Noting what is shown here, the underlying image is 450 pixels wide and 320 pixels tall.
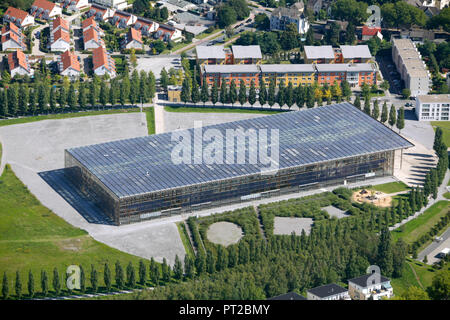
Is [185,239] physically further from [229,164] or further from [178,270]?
[229,164]

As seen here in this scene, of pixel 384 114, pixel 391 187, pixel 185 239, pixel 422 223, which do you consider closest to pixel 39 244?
pixel 185 239

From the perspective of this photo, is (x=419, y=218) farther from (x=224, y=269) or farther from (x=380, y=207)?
(x=224, y=269)

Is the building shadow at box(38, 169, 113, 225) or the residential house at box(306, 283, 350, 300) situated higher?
the building shadow at box(38, 169, 113, 225)

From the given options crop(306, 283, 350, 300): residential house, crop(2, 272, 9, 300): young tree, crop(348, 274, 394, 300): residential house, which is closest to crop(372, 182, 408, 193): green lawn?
crop(348, 274, 394, 300): residential house

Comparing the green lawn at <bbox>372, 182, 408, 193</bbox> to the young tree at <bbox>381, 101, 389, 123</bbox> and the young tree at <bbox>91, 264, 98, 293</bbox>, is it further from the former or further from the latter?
the young tree at <bbox>91, 264, 98, 293</bbox>

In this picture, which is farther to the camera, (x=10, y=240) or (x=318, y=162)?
(x=318, y=162)

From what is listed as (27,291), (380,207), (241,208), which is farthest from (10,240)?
(380,207)
